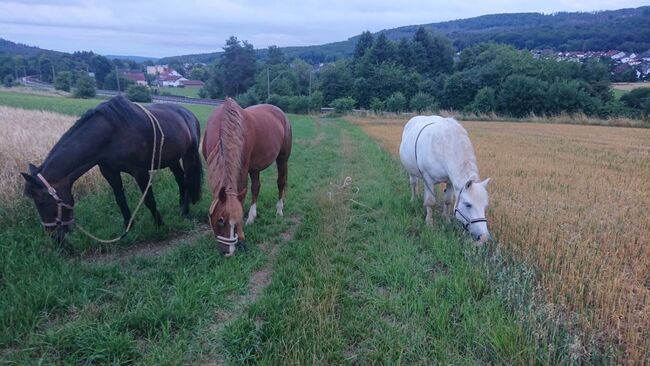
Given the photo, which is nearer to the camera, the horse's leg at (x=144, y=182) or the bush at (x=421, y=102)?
the horse's leg at (x=144, y=182)

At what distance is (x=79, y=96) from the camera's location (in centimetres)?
4681

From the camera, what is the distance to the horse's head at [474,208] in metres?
4.54

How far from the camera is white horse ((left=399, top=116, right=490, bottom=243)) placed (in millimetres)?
4641

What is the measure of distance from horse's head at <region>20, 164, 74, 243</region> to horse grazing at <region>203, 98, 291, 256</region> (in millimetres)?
1717


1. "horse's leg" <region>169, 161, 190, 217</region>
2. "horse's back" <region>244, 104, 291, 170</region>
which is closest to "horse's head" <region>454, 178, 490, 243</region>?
"horse's back" <region>244, 104, 291, 170</region>

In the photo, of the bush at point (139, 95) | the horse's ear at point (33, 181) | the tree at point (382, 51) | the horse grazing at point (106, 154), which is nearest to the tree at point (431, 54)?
the tree at point (382, 51)

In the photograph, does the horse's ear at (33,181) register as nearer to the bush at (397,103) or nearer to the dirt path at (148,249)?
the dirt path at (148,249)

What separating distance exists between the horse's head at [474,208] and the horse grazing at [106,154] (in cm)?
430

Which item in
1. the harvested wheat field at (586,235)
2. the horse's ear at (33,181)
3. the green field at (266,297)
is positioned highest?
the horse's ear at (33,181)

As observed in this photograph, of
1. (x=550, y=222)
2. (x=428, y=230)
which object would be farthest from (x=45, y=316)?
(x=550, y=222)

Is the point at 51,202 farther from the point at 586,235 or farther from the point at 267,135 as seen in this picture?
the point at 586,235

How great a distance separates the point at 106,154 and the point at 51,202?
823 mm

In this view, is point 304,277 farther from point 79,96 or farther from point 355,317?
point 79,96

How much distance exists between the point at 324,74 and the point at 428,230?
55121 millimetres
